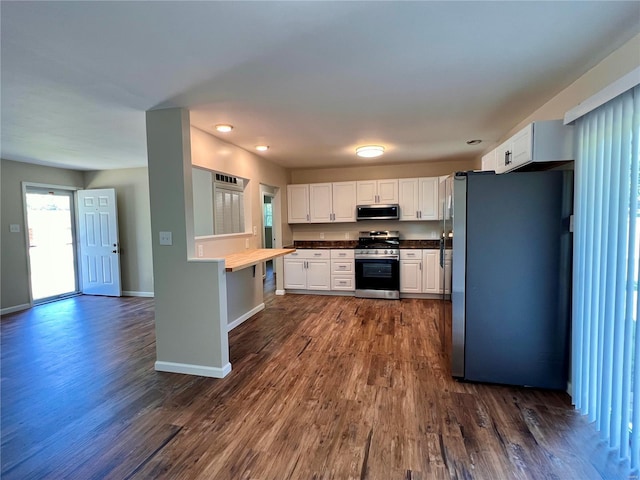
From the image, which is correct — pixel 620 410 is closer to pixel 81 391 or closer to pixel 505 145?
pixel 505 145

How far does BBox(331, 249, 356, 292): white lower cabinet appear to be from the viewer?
5504mm

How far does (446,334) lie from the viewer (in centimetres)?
291

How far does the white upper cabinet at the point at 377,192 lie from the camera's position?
5.49 m

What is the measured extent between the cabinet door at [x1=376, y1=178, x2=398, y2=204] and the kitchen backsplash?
460 mm

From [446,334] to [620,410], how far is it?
1.27m

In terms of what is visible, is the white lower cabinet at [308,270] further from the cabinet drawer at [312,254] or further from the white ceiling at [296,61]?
the white ceiling at [296,61]

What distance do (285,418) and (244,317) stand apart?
89.8 inches

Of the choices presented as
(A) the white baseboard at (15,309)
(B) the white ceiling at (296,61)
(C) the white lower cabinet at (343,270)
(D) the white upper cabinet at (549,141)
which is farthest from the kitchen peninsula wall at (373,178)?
(A) the white baseboard at (15,309)

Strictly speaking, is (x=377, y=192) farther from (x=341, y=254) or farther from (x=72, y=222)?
(x=72, y=222)

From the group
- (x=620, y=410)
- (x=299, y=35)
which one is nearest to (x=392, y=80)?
(x=299, y=35)

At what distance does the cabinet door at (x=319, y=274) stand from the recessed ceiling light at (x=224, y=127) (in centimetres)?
293

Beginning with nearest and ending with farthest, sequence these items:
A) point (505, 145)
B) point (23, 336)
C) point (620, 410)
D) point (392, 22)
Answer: point (392, 22)
point (620, 410)
point (505, 145)
point (23, 336)

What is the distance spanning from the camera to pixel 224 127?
127 inches

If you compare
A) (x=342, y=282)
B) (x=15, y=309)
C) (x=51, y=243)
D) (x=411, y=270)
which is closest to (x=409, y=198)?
(x=411, y=270)
